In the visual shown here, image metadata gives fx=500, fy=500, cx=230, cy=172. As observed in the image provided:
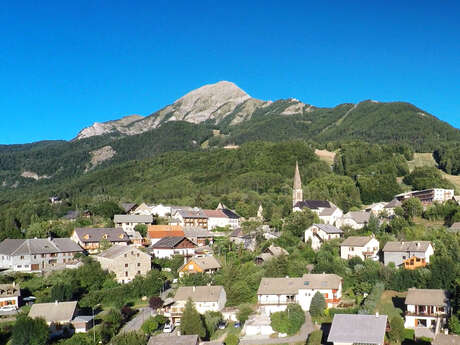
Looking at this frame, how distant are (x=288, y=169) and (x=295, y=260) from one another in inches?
3257

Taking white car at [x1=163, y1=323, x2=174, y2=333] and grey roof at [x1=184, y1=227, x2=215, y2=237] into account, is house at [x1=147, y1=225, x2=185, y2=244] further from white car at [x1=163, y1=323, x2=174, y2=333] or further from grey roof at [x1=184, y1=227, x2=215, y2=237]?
white car at [x1=163, y1=323, x2=174, y2=333]

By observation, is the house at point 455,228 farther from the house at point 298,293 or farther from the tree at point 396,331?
the tree at point 396,331

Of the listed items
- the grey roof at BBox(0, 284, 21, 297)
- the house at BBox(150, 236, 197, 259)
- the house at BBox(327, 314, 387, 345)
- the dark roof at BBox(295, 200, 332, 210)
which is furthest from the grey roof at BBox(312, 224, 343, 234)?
the grey roof at BBox(0, 284, 21, 297)

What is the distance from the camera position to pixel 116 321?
47.6m

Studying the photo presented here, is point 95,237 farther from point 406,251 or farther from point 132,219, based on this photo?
point 406,251

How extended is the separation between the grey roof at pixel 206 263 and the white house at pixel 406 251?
2095cm

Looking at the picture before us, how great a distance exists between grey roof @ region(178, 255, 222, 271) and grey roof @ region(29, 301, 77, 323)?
1760 cm

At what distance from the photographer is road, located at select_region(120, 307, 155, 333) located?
47522mm

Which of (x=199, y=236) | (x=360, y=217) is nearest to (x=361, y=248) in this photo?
(x=360, y=217)

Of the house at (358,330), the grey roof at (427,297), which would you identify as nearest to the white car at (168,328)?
the house at (358,330)

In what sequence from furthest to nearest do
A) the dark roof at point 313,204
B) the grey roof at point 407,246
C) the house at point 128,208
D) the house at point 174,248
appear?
the house at point 128,208 < the dark roof at point 313,204 < the house at point 174,248 < the grey roof at point 407,246

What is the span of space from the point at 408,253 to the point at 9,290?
44.4 m

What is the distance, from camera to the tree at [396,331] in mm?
40781

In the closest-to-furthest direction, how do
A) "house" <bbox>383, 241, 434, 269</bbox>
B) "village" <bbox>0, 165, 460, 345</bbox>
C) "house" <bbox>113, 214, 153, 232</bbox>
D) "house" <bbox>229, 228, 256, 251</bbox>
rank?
"village" <bbox>0, 165, 460, 345</bbox> < "house" <bbox>383, 241, 434, 269</bbox> < "house" <bbox>229, 228, 256, 251</bbox> < "house" <bbox>113, 214, 153, 232</bbox>
